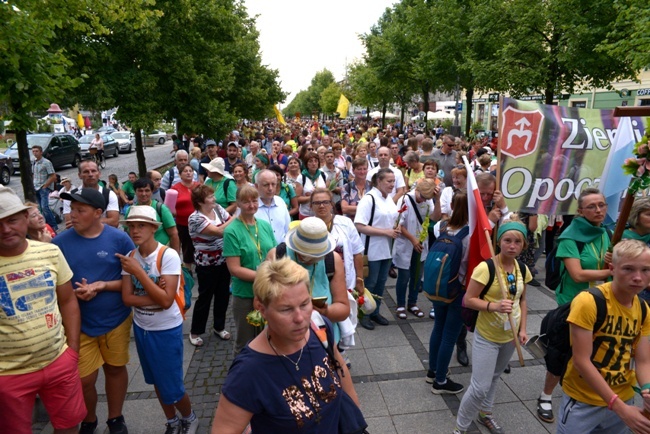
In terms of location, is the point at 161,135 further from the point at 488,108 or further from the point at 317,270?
the point at 317,270

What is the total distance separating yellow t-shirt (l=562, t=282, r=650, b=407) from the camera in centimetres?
254

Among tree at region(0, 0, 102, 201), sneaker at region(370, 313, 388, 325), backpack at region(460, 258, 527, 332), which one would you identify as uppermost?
tree at region(0, 0, 102, 201)

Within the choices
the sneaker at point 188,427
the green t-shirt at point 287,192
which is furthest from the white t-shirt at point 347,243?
the green t-shirt at point 287,192

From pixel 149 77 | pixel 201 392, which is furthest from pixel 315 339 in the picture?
pixel 149 77

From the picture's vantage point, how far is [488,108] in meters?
42.1

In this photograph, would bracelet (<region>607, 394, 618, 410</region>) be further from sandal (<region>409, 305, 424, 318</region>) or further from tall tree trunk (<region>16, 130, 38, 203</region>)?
tall tree trunk (<region>16, 130, 38, 203</region>)

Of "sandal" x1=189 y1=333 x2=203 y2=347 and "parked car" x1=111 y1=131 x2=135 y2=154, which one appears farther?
"parked car" x1=111 y1=131 x2=135 y2=154

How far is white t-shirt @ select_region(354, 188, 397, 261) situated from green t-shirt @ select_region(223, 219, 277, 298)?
1.60 meters

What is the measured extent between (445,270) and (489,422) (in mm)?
1316

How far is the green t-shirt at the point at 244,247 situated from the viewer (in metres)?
3.90

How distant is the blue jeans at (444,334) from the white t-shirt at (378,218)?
144cm

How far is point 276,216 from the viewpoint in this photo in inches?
194

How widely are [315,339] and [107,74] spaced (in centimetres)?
1119

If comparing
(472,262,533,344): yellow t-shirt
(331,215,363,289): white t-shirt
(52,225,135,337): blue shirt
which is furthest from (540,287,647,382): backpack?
(52,225,135,337): blue shirt
